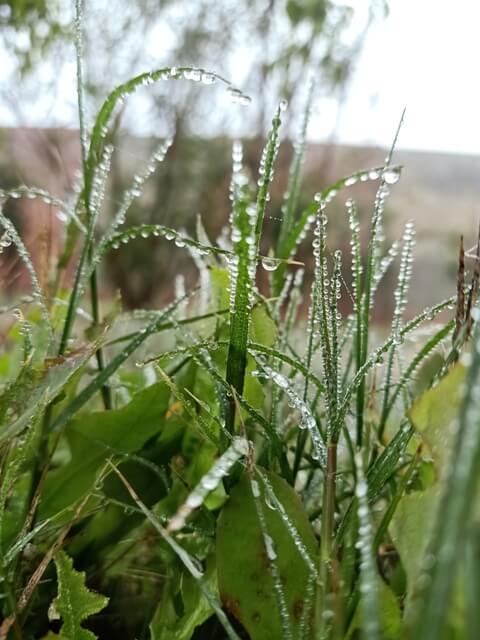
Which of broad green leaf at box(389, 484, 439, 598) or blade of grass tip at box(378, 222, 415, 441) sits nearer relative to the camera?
broad green leaf at box(389, 484, 439, 598)

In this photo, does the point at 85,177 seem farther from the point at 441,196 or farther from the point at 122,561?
the point at 441,196

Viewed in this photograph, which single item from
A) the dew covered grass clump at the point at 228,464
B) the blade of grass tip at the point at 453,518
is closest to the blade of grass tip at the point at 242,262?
the dew covered grass clump at the point at 228,464

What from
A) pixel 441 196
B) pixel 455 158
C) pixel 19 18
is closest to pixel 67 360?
Answer: pixel 19 18

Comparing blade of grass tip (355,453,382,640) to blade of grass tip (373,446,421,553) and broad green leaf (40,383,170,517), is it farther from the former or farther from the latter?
broad green leaf (40,383,170,517)

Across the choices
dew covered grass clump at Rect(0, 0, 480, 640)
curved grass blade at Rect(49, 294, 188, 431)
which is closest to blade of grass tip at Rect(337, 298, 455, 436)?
dew covered grass clump at Rect(0, 0, 480, 640)

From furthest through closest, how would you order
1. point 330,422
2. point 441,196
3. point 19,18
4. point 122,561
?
point 441,196 < point 19,18 < point 122,561 < point 330,422
